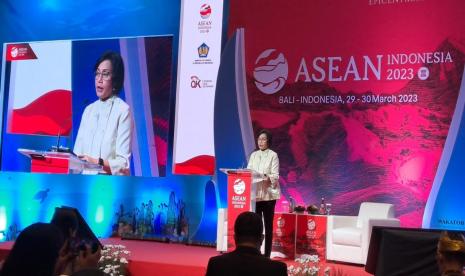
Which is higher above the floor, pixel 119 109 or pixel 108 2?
pixel 108 2

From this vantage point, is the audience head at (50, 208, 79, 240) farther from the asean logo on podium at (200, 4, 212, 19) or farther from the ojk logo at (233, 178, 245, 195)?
the asean logo on podium at (200, 4, 212, 19)

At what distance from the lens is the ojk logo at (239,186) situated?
6689 millimetres

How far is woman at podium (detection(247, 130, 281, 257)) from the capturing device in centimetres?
664

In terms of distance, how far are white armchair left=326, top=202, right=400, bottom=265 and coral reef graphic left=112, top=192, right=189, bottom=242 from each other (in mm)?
2577

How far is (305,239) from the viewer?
739cm

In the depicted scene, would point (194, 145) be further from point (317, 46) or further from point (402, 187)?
point (402, 187)

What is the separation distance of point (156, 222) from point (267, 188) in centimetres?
312

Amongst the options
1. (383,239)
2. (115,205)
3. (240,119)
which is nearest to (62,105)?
(115,205)

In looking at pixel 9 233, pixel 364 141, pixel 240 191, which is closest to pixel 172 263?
pixel 240 191

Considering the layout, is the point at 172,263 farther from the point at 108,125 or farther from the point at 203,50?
the point at 203,50

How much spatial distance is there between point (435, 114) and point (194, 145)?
344 centimetres

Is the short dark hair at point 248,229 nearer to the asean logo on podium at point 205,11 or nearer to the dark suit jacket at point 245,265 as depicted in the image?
the dark suit jacket at point 245,265

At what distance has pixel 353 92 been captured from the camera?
26.2 ft

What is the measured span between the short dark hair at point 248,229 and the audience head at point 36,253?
2.87 ft
